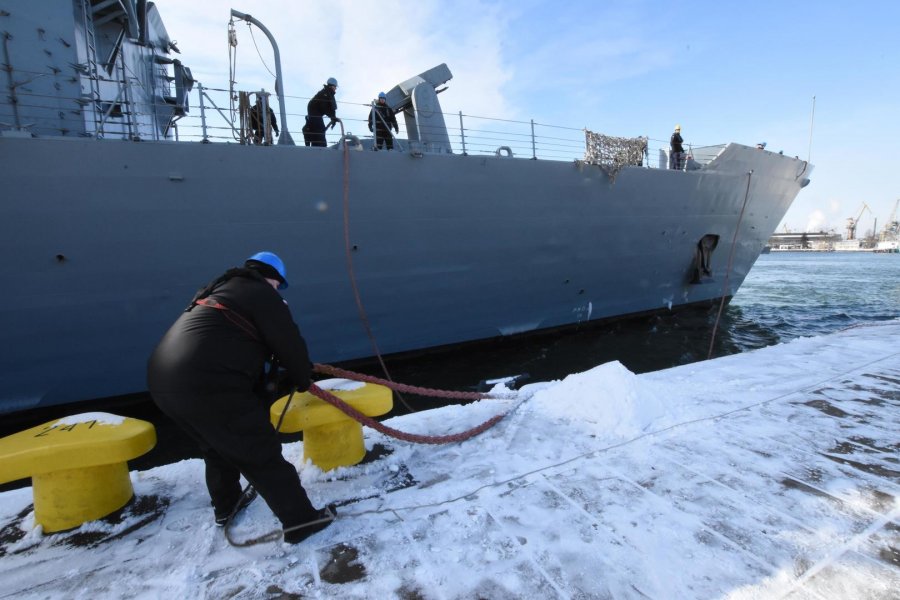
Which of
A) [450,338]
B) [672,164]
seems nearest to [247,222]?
[450,338]

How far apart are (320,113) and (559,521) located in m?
6.32

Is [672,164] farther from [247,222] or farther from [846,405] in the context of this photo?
[247,222]

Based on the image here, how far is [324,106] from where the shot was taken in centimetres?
658

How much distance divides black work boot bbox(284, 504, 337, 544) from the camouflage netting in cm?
745

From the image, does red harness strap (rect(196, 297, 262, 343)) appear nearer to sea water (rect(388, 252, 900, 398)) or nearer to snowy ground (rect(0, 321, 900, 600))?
snowy ground (rect(0, 321, 900, 600))

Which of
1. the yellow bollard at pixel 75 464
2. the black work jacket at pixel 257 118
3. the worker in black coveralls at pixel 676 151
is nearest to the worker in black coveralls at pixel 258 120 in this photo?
the black work jacket at pixel 257 118

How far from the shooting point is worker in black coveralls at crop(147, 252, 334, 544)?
1.81 meters

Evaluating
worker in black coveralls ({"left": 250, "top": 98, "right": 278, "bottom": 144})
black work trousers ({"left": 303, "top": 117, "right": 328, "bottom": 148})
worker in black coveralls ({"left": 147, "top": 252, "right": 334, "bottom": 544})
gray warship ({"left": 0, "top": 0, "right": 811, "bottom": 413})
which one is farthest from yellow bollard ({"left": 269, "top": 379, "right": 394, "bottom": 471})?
black work trousers ({"left": 303, "top": 117, "right": 328, "bottom": 148})

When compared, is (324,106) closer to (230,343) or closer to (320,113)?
(320,113)

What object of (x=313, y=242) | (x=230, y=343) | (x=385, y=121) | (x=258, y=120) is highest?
(x=385, y=121)

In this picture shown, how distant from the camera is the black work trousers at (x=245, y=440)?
1814 millimetres

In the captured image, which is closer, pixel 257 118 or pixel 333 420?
pixel 333 420

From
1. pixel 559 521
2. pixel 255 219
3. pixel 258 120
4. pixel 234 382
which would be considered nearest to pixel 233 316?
pixel 234 382

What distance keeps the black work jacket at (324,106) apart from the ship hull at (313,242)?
2.99 ft
